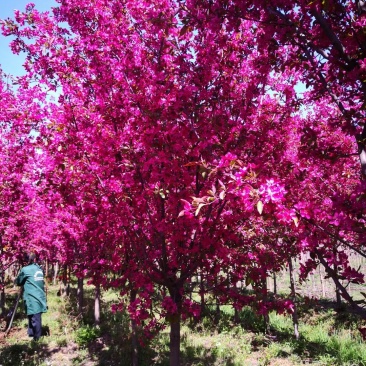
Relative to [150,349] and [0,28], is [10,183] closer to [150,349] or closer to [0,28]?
[0,28]

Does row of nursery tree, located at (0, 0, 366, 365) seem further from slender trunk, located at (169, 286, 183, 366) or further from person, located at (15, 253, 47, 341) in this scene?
person, located at (15, 253, 47, 341)

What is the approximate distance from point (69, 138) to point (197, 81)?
63.3 inches

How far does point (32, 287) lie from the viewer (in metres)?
6.40

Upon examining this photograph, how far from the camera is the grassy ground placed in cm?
667

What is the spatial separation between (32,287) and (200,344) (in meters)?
3.96

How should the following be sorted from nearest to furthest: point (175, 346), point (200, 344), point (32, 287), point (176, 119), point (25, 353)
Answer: point (176, 119)
point (175, 346)
point (32, 287)
point (25, 353)
point (200, 344)

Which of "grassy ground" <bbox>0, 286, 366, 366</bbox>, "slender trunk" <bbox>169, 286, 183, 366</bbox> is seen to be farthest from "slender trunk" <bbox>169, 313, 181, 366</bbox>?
"grassy ground" <bbox>0, 286, 366, 366</bbox>

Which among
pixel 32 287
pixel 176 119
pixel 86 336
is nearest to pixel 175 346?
pixel 176 119

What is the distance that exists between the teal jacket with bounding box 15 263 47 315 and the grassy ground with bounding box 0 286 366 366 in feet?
3.44

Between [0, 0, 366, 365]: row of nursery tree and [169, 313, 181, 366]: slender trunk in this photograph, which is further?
[169, 313, 181, 366]: slender trunk

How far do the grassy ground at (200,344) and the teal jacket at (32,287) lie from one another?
105 cm

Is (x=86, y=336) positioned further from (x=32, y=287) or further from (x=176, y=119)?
(x=176, y=119)

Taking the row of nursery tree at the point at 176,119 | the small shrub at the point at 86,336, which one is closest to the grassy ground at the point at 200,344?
the small shrub at the point at 86,336

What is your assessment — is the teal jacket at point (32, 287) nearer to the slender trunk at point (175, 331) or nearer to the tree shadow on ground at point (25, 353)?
the tree shadow on ground at point (25, 353)
